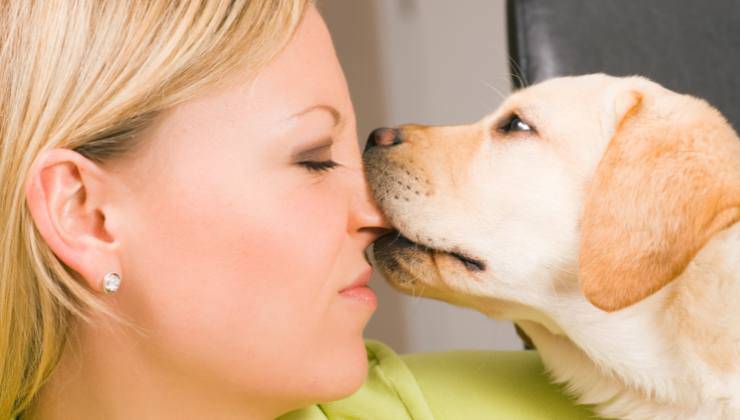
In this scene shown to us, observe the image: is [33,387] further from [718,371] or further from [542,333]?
[718,371]

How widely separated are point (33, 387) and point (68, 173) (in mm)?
263

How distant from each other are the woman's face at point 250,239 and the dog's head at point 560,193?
0.15m

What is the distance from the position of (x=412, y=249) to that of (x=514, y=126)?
0.76 feet

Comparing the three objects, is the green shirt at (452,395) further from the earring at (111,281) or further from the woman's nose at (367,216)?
the earring at (111,281)

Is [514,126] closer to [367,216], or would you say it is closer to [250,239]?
[367,216]

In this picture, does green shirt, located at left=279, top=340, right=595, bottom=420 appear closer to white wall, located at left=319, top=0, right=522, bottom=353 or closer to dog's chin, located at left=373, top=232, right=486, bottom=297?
dog's chin, located at left=373, top=232, right=486, bottom=297

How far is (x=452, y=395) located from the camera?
1232 millimetres

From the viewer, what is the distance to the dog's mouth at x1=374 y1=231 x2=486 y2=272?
118cm

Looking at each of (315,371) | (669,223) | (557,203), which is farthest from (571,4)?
(315,371)

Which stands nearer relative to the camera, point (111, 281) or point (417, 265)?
point (111, 281)

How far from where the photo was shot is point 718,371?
1.06m

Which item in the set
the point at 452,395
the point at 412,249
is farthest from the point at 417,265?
the point at 452,395

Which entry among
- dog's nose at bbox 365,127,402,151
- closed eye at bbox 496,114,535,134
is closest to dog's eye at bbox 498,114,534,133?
closed eye at bbox 496,114,535,134

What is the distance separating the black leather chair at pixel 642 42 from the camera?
5.54 ft
